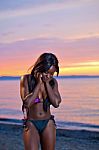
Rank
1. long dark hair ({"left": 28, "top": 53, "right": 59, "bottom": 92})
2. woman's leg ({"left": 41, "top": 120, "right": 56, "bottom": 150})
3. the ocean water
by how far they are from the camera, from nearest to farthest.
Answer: long dark hair ({"left": 28, "top": 53, "right": 59, "bottom": 92}) < woman's leg ({"left": 41, "top": 120, "right": 56, "bottom": 150}) < the ocean water

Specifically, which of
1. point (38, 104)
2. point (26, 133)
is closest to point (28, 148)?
point (26, 133)

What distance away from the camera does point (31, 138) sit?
4.79 metres

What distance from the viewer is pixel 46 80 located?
4781 millimetres

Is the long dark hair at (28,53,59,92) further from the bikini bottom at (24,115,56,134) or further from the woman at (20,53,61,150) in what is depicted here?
the bikini bottom at (24,115,56,134)

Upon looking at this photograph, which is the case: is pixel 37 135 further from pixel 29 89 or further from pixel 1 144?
pixel 1 144

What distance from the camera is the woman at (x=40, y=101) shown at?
15.6 feet

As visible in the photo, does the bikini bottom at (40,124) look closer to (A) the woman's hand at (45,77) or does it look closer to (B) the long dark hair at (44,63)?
(B) the long dark hair at (44,63)

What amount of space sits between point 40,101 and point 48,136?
1.46ft

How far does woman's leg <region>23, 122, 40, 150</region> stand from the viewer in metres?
4.77

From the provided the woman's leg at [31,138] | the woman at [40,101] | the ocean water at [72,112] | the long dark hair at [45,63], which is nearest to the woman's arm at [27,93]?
the woman at [40,101]

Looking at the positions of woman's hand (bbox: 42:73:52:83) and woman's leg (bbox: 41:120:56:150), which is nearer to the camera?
woman's hand (bbox: 42:73:52:83)

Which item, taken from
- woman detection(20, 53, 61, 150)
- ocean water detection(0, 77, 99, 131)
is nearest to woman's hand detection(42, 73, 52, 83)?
woman detection(20, 53, 61, 150)

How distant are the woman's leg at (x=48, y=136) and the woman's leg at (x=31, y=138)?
0.09 m

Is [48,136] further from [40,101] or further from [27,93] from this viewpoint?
[27,93]
